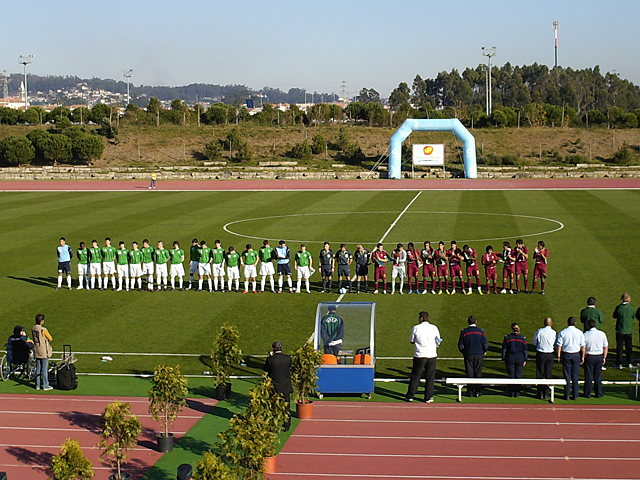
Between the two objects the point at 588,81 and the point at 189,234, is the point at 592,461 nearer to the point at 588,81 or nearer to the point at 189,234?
the point at 189,234

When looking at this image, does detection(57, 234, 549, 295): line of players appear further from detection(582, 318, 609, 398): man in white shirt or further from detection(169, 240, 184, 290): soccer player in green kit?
detection(582, 318, 609, 398): man in white shirt

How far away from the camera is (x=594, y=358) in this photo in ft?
44.5

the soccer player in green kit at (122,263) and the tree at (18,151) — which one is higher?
the tree at (18,151)

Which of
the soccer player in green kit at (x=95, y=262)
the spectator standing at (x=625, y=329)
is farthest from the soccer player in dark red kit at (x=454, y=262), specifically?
the soccer player in green kit at (x=95, y=262)

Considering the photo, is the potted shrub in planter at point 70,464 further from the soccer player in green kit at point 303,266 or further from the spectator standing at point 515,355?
the soccer player in green kit at point 303,266

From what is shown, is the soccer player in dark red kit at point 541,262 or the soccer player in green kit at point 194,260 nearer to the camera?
the soccer player in dark red kit at point 541,262

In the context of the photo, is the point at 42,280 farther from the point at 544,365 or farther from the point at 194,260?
the point at 544,365

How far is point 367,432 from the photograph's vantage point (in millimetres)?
12078

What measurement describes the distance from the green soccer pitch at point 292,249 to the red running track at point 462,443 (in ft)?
8.55

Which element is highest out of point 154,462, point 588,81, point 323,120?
point 588,81

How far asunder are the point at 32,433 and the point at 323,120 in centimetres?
10590

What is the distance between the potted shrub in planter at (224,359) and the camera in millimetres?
13828

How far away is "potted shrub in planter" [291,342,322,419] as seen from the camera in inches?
495

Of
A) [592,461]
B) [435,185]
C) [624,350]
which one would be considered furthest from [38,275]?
[435,185]
